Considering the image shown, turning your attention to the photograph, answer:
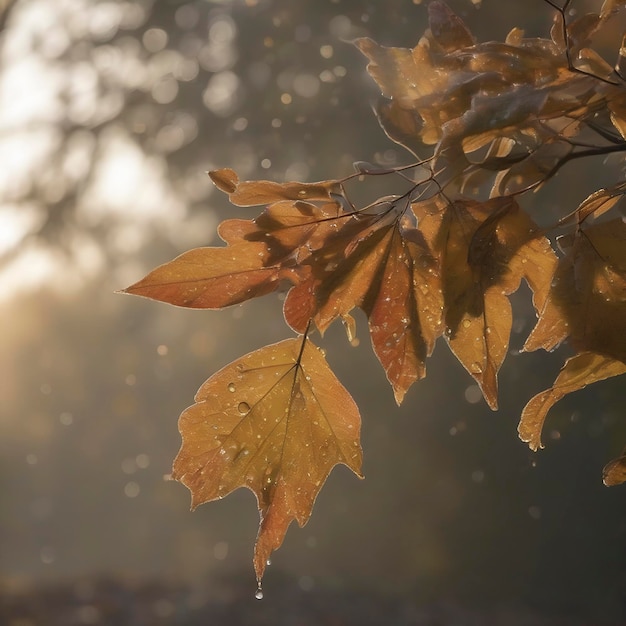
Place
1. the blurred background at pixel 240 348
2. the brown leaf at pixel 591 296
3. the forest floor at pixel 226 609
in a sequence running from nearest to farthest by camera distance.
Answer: the brown leaf at pixel 591 296, the forest floor at pixel 226 609, the blurred background at pixel 240 348

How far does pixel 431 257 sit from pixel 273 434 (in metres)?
0.12

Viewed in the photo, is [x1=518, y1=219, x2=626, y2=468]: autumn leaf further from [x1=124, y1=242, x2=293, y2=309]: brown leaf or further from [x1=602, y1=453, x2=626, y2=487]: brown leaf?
[x1=124, y1=242, x2=293, y2=309]: brown leaf

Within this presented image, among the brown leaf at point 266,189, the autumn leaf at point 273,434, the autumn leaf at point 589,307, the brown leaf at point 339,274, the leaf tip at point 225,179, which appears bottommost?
the autumn leaf at point 273,434

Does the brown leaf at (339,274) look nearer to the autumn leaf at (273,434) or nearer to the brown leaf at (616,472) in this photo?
the autumn leaf at (273,434)

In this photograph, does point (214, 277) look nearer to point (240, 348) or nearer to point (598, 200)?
point (598, 200)

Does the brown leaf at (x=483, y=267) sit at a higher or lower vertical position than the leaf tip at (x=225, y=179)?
lower

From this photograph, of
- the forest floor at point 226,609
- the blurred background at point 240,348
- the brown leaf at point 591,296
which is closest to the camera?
the brown leaf at point 591,296

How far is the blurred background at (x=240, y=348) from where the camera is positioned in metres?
4.07

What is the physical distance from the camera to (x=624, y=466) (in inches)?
13.0

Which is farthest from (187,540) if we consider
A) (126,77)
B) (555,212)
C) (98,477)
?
(555,212)

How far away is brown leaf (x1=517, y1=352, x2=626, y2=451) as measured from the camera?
A: 0.33 metres

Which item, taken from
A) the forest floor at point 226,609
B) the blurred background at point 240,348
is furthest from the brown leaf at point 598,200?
the forest floor at point 226,609

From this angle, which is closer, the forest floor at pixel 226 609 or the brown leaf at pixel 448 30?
the brown leaf at pixel 448 30

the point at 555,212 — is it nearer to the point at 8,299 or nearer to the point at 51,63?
the point at 51,63
